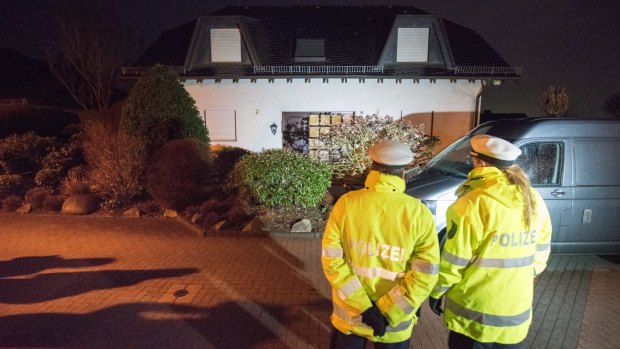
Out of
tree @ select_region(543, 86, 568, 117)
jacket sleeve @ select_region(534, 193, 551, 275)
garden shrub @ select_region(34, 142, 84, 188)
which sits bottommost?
garden shrub @ select_region(34, 142, 84, 188)

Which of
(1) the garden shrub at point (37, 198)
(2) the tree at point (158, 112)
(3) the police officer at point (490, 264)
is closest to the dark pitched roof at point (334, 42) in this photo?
(2) the tree at point (158, 112)

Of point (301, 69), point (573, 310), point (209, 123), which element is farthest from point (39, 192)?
point (573, 310)

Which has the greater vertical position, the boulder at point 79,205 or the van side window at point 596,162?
the van side window at point 596,162

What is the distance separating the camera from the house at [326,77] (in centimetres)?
1445

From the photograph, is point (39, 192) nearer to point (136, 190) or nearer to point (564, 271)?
point (136, 190)

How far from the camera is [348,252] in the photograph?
90.0 inches

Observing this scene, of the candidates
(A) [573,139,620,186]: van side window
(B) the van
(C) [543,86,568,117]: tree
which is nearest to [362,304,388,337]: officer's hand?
(B) the van

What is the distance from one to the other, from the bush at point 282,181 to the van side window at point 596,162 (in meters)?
4.23

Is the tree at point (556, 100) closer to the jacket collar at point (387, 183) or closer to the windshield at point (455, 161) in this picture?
the windshield at point (455, 161)

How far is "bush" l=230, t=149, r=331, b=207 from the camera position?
7.49 m

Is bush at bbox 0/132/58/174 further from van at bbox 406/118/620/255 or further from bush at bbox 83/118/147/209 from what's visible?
van at bbox 406/118/620/255

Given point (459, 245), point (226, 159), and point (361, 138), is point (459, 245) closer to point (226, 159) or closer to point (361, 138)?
point (361, 138)

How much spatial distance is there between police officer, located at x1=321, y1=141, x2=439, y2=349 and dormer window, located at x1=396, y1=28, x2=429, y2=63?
14248 millimetres

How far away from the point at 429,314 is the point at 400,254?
8.69ft
